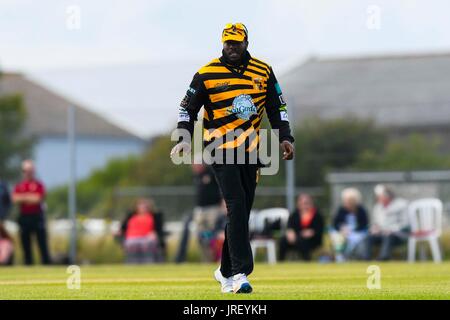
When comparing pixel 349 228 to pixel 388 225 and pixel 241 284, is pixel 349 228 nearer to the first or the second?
pixel 388 225

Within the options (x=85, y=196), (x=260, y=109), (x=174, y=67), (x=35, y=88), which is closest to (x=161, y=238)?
(x=85, y=196)

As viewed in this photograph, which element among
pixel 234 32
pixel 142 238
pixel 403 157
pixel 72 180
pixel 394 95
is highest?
pixel 394 95

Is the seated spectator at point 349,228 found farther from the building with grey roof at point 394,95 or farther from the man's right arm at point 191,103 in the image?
the man's right arm at point 191,103

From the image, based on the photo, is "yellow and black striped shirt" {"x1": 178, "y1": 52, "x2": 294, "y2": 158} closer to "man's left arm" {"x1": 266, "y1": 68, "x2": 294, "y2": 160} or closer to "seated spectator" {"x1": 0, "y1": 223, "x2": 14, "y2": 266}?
"man's left arm" {"x1": 266, "y1": 68, "x2": 294, "y2": 160}

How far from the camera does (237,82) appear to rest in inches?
413

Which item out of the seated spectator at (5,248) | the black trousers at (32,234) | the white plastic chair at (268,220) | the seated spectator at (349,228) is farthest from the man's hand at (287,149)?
the seated spectator at (5,248)

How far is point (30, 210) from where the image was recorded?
22812mm

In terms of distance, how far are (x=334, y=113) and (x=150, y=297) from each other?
49.5 feet

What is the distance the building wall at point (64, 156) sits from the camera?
25.6 meters

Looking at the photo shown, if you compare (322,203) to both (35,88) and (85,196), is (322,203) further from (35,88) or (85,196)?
(35,88)

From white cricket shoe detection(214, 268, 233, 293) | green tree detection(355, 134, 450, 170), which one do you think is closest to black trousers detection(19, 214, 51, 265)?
green tree detection(355, 134, 450, 170)

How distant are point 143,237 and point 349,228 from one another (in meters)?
3.65

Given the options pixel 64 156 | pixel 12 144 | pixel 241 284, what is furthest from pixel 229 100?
pixel 12 144

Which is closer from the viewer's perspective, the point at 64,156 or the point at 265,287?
the point at 265,287
